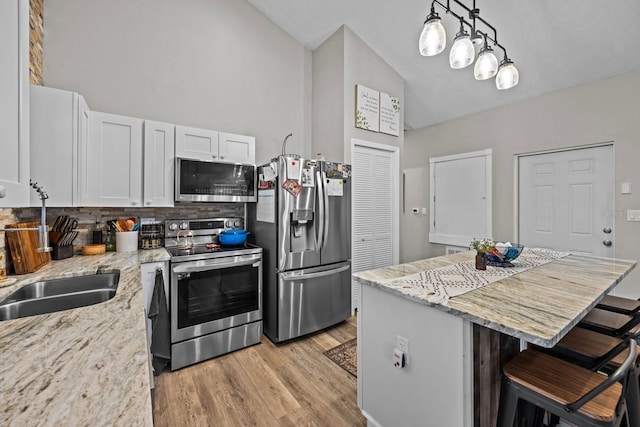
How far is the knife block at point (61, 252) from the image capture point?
2061 millimetres

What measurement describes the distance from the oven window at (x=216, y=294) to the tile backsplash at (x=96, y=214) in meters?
0.84

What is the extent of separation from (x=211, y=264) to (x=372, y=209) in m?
2.06

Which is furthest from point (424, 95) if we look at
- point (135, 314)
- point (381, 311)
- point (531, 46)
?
point (135, 314)

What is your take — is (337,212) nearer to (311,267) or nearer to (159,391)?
(311,267)

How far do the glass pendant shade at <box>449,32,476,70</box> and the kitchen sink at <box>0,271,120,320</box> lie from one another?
98.6 inches

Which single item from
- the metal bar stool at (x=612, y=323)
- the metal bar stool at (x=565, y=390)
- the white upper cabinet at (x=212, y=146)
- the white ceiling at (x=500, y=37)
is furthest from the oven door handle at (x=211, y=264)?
the white ceiling at (x=500, y=37)

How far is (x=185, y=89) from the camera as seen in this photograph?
9.71 ft

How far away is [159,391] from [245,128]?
264 centimetres

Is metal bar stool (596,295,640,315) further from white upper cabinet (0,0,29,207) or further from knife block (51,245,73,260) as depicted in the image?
knife block (51,245,73,260)

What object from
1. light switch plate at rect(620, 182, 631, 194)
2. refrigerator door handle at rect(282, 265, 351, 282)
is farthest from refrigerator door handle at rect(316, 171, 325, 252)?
light switch plate at rect(620, 182, 631, 194)

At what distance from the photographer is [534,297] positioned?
Result: 1.28m

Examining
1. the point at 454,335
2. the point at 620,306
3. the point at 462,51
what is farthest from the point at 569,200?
the point at 454,335

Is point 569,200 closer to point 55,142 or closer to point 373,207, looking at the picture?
point 373,207

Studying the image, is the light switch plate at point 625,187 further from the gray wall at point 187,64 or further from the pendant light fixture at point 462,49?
the gray wall at point 187,64
